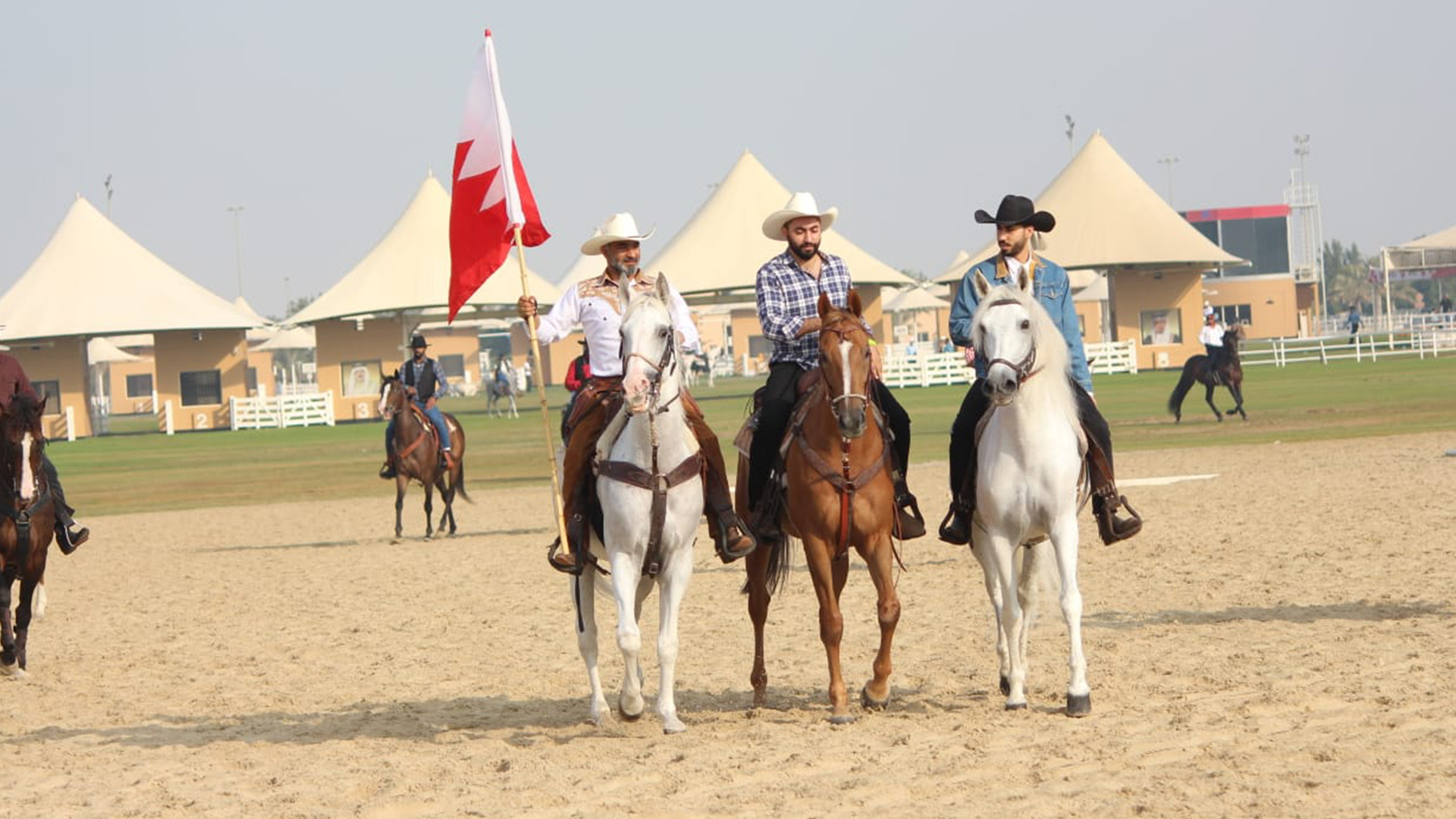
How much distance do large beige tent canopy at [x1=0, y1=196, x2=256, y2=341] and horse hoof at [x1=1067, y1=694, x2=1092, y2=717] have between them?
63.9 meters

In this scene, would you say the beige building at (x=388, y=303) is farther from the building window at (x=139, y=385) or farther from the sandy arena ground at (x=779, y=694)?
the building window at (x=139, y=385)

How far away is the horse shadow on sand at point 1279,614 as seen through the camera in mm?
12000

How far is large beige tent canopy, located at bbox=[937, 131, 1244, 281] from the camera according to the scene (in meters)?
75.2

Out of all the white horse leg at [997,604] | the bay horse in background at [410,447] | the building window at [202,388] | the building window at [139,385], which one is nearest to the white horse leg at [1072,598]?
the white horse leg at [997,604]

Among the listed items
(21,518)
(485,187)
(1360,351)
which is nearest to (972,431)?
(485,187)

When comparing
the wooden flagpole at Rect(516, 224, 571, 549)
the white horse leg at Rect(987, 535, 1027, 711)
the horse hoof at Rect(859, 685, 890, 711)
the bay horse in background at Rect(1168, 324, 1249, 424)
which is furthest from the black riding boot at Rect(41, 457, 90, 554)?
the bay horse in background at Rect(1168, 324, 1249, 424)

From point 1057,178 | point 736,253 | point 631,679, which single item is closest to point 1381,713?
point 631,679

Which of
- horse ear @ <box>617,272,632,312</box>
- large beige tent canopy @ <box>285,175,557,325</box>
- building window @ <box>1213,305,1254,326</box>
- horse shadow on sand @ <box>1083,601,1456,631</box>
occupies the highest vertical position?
large beige tent canopy @ <box>285,175,557,325</box>

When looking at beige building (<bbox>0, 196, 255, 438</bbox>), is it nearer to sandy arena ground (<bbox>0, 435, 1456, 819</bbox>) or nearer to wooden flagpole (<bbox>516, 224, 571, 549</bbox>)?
sandy arena ground (<bbox>0, 435, 1456, 819</bbox>)

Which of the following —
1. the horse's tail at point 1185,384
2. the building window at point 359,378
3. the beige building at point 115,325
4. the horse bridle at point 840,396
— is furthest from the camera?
the building window at point 359,378

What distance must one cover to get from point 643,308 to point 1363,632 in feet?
17.4

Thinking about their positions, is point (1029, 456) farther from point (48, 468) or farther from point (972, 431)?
point (48, 468)

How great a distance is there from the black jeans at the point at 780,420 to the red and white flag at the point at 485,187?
2.60m

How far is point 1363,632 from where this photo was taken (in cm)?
1125
